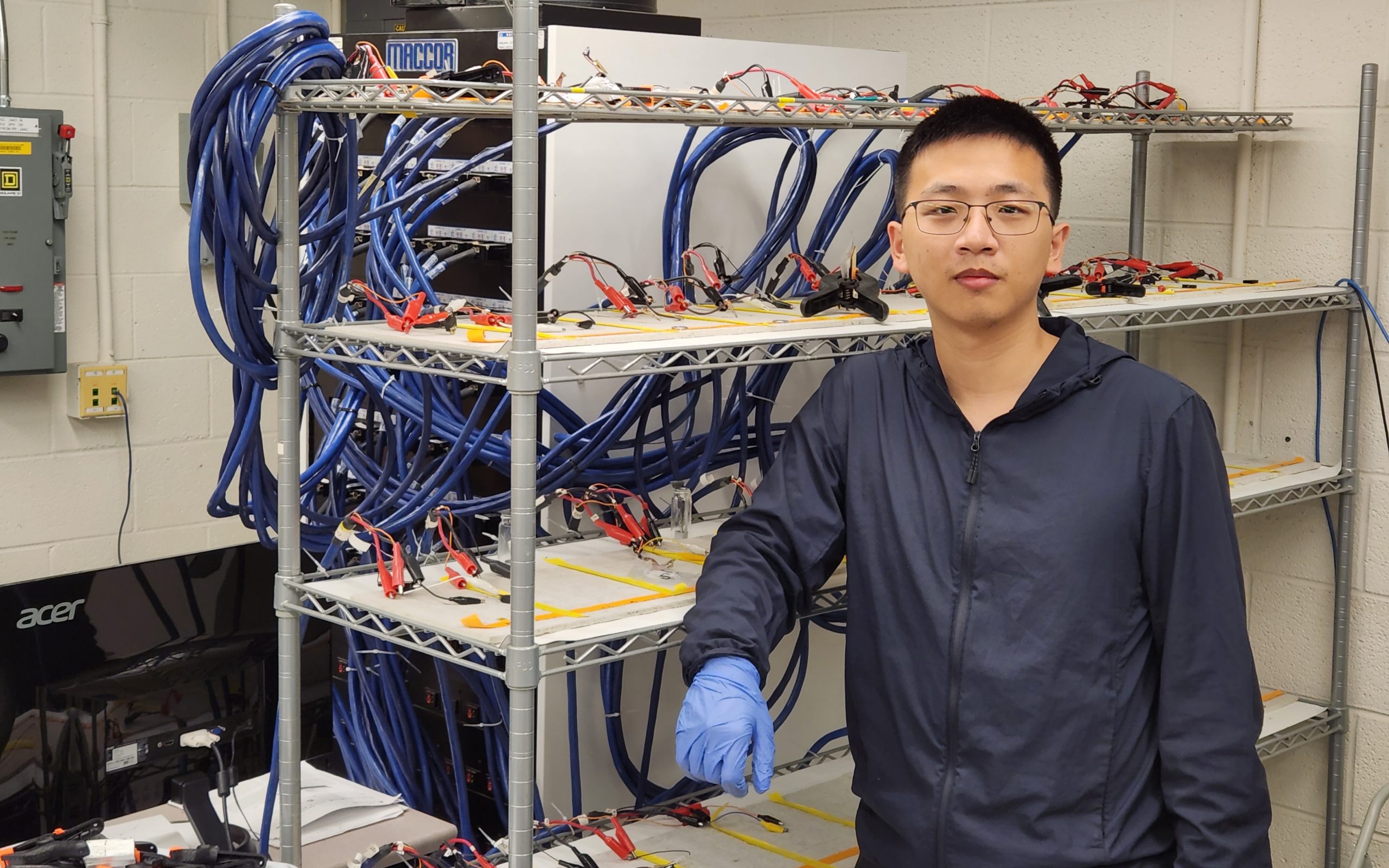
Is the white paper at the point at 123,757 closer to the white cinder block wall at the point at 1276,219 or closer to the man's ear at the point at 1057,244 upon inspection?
the man's ear at the point at 1057,244

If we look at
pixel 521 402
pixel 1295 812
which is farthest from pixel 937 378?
pixel 1295 812

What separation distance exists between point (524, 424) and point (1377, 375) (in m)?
1.86

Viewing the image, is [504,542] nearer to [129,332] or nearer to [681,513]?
[681,513]

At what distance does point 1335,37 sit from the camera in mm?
2598

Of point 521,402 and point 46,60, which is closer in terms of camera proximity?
point 521,402

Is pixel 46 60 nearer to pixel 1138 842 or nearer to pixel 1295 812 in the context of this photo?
A: pixel 1138 842

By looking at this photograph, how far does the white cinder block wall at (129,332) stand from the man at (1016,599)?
246 cm

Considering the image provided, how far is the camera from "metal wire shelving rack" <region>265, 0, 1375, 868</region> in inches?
60.9

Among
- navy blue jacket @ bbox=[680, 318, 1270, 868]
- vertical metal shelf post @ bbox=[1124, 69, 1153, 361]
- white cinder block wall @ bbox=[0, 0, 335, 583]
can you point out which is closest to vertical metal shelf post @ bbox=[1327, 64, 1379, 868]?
vertical metal shelf post @ bbox=[1124, 69, 1153, 361]

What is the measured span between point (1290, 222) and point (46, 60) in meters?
2.90

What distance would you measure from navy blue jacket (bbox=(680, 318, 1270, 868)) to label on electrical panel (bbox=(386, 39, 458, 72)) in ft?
3.47

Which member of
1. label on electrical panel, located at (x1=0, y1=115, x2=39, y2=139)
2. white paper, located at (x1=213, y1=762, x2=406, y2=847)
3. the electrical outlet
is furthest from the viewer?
the electrical outlet

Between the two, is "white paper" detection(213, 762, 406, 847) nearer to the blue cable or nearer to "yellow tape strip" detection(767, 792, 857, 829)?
"yellow tape strip" detection(767, 792, 857, 829)

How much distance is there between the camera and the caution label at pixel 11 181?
10.8 feet
